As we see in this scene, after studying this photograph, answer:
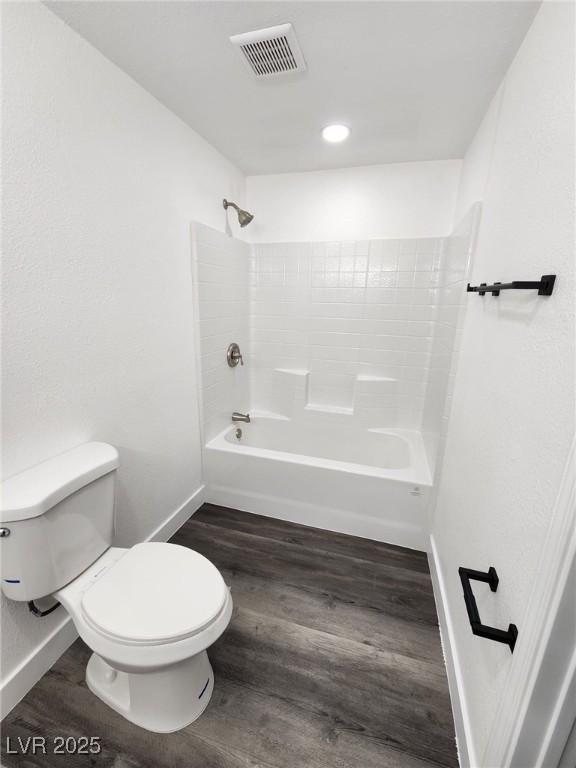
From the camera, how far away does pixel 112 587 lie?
1.07 m

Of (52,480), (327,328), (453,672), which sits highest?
(327,328)

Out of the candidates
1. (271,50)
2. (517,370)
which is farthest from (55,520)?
(271,50)

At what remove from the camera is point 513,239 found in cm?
101

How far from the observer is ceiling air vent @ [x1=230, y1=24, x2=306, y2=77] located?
1.11m

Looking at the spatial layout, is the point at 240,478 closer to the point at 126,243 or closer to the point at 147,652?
the point at 147,652

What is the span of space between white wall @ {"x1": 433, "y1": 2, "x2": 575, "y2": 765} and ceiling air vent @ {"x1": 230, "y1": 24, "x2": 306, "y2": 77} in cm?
79

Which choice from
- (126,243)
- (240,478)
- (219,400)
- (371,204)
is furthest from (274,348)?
(126,243)

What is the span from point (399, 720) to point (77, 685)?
3.88 feet

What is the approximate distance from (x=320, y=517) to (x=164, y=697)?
1174 millimetres

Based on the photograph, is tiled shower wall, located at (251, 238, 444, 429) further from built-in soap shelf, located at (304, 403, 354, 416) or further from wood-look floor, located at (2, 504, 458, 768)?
wood-look floor, located at (2, 504, 458, 768)

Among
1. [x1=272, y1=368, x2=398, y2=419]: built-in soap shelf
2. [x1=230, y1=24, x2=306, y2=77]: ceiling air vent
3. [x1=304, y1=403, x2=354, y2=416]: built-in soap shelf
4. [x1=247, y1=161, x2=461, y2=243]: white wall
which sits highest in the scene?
[x1=230, y1=24, x2=306, y2=77]: ceiling air vent

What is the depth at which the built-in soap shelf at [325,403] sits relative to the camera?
2508mm

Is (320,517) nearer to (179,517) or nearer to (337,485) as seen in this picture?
(337,485)

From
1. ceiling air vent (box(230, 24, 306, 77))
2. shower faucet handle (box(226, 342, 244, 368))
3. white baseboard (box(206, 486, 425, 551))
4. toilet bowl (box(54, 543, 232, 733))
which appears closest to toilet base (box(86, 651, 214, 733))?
toilet bowl (box(54, 543, 232, 733))
